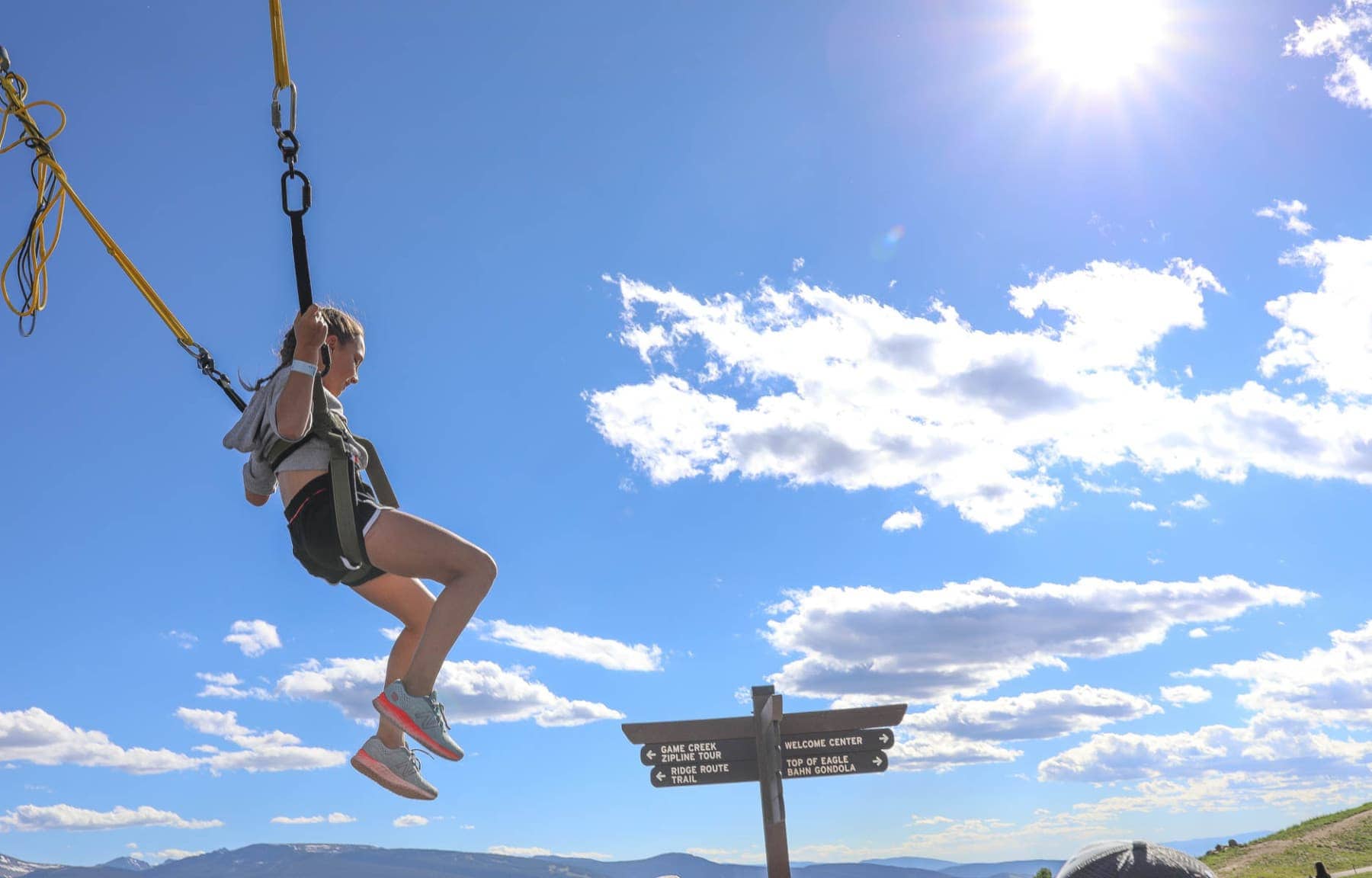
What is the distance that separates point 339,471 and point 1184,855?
3316mm

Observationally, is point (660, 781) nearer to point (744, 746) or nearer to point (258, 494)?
point (744, 746)

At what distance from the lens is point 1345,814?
27.6 m

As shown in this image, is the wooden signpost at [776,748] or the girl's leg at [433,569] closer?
the girl's leg at [433,569]

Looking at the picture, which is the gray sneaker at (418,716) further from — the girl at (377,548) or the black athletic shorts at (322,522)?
the black athletic shorts at (322,522)

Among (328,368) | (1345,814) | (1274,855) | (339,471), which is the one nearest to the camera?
(339,471)

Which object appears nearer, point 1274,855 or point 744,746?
point 744,746

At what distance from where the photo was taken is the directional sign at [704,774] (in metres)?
15.7

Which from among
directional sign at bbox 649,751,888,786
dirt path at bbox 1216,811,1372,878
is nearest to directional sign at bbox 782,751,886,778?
directional sign at bbox 649,751,888,786

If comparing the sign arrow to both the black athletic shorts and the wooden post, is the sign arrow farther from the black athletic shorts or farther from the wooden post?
the black athletic shorts

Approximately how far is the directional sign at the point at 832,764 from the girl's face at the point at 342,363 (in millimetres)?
13287

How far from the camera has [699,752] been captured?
1591 cm

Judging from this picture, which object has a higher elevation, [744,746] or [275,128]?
[275,128]

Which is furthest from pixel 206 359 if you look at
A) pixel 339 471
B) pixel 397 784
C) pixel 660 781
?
pixel 660 781

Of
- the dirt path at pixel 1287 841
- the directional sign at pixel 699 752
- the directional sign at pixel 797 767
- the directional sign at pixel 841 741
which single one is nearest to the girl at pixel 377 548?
the directional sign at pixel 699 752
